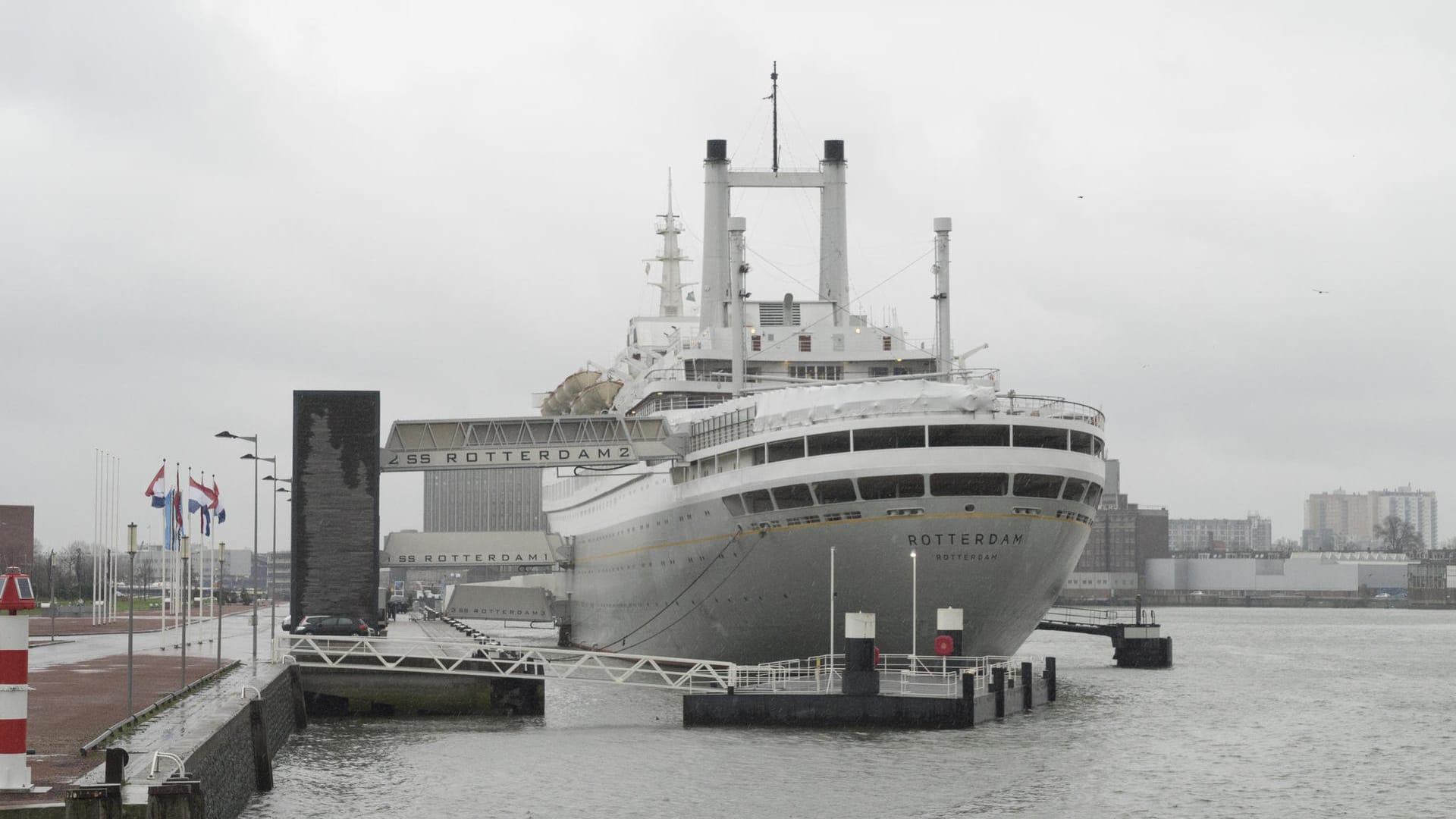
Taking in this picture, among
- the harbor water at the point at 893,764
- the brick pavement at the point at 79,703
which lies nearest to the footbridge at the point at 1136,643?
the harbor water at the point at 893,764

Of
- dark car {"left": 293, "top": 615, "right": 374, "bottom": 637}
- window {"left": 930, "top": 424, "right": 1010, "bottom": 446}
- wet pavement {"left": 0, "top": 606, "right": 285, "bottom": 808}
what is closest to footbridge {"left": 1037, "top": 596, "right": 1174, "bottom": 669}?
window {"left": 930, "top": 424, "right": 1010, "bottom": 446}

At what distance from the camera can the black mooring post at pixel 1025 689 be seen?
140ft

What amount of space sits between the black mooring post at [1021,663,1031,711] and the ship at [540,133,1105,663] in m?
1.30

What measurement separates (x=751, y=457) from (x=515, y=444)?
390 inches

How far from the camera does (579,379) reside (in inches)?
2926

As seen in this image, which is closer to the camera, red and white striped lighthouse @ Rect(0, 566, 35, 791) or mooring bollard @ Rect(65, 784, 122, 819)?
mooring bollard @ Rect(65, 784, 122, 819)

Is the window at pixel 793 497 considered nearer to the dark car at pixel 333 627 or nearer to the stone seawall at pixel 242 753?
the dark car at pixel 333 627

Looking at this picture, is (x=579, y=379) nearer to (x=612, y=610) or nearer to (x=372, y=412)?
(x=612, y=610)

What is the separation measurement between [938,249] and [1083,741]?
1856cm

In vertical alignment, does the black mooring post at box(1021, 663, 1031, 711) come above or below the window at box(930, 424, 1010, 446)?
below

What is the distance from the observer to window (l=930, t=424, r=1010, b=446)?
134 ft

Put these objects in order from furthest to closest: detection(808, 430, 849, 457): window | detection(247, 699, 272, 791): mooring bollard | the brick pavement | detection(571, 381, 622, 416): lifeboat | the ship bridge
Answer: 1. detection(571, 381, 622, 416): lifeboat
2. the ship bridge
3. detection(808, 430, 849, 457): window
4. detection(247, 699, 272, 791): mooring bollard
5. the brick pavement

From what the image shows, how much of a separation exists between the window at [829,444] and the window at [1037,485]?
4407 mm

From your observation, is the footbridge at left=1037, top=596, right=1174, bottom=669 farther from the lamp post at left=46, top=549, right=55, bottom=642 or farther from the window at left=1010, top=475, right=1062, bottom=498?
the lamp post at left=46, top=549, right=55, bottom=642
